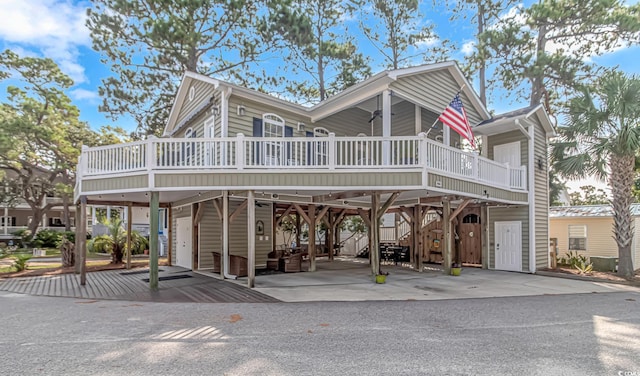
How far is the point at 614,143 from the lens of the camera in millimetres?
12250

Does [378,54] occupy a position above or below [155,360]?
above

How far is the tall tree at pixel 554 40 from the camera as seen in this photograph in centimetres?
1770

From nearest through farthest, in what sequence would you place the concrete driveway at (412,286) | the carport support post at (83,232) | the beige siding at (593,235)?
the concrete driveway at (412,286) → the carport support post at (83,232) → the beige siding at (593,235)

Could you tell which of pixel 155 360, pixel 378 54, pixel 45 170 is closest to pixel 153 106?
pixel 45 170

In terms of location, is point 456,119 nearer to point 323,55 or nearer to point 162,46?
point 323,55

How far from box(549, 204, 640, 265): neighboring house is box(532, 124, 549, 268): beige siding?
3.62 feet

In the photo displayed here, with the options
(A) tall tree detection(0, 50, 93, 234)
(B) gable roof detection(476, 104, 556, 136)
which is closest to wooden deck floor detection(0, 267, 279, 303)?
(B) gable roof detection(476, 104, 556, 136)

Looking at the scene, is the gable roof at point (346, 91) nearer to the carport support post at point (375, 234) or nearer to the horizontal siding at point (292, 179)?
the horizontal siding at point (292, 179)

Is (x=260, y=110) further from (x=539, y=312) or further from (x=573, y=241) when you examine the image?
→ (x=573, y=241)

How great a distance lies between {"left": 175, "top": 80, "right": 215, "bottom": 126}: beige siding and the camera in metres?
12.9

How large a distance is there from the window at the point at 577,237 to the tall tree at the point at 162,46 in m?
17.6

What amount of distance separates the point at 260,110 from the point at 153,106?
38.0 feet

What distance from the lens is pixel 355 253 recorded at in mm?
21125

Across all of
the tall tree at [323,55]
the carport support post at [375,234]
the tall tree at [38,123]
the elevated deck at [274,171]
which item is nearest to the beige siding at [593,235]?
the elevated deck at [274,171]
